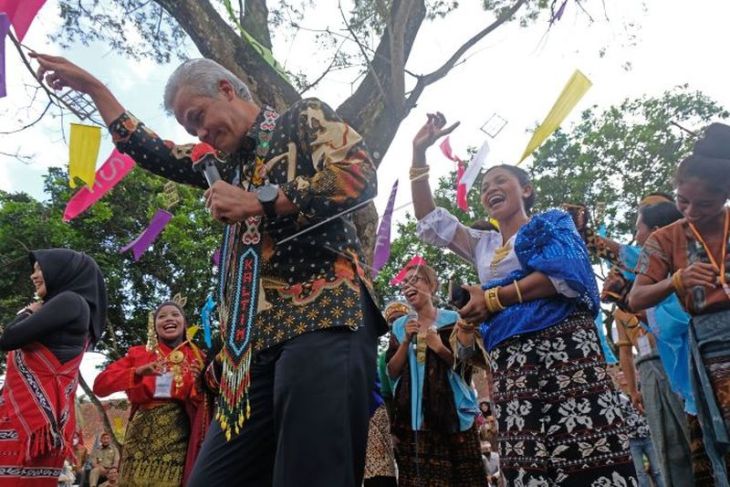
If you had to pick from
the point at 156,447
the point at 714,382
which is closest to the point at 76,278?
the point at 156,447

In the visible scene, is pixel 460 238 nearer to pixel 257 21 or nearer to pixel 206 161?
pixel 206 161

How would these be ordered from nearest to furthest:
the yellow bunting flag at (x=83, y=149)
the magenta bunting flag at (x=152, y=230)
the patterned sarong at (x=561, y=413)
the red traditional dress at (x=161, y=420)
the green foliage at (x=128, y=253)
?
the patterned sarong at (x=561, y=413), the red traditional dress at (x=161, y=420), the yellow bunting flag at (x=83, y=149), the magenta bunting flag at (x=152, y=230), the green foliage at (x=128, y=253)

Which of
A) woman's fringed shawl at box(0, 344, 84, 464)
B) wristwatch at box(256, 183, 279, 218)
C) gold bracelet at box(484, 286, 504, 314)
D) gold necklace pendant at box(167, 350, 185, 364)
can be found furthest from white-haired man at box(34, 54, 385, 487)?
gold necklace pendant at box(167, 350, 185, 364)

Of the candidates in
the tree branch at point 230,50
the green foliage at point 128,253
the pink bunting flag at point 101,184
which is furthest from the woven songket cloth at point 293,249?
the green foliage at point 128,253

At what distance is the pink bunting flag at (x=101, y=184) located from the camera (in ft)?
16.0

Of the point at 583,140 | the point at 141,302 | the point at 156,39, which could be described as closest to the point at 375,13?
the point at 156,39

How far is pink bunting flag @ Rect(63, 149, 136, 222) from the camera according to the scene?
4.88 meters

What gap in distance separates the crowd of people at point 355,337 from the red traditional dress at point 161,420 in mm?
14

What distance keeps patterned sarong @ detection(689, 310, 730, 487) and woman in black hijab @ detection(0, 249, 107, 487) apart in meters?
3.23

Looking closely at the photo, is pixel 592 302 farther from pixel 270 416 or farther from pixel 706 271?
pixel 270 416

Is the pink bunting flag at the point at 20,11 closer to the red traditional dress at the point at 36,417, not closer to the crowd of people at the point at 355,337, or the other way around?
the crowd of people at the point at 355,337

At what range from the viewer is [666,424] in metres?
3.70

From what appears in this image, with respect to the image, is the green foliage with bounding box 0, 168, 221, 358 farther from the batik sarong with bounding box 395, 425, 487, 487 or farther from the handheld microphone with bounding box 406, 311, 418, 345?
the batik sarong with bounding box 395, 425, 487, 487

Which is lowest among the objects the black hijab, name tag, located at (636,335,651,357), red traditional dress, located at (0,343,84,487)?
red traditional dress, located at (0,343,84,487)
